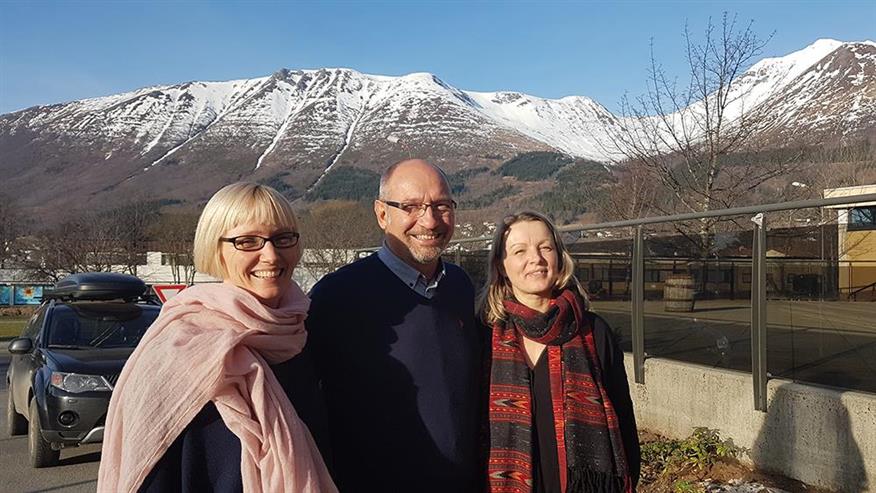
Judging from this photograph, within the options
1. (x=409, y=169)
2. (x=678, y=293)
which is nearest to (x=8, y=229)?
(x=678, y=293)

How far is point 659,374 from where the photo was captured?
21.7ft

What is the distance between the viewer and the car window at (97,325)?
8047 millimetres

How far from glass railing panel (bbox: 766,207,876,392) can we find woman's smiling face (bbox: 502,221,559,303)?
303 cm

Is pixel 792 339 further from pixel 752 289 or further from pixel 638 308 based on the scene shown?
pixel 638 308

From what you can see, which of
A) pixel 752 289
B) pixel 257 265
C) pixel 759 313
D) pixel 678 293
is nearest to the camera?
pixel 257 265

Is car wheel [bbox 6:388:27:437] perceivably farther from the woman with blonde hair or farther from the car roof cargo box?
the woman with blonde hair

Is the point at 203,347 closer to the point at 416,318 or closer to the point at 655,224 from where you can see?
the point at 416,318

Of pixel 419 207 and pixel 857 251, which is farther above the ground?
pixel 419 207

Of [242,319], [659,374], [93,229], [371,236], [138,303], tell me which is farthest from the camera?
[93,229]

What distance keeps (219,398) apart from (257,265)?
435 mm

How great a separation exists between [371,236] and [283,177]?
154770mm

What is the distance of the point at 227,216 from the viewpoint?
2299 mm

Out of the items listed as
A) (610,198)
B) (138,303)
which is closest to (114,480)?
(138,303)

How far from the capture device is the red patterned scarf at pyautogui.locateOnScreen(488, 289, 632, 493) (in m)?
2.81
